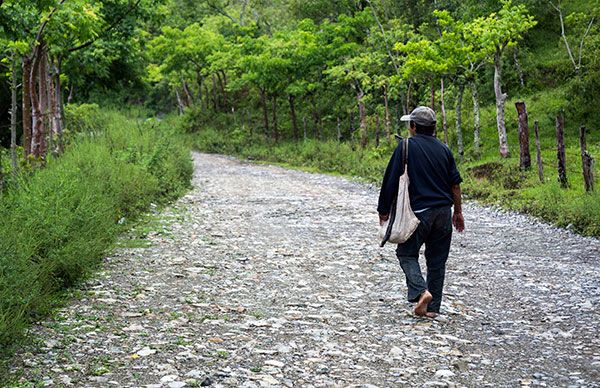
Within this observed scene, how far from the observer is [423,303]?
→ 731 cm

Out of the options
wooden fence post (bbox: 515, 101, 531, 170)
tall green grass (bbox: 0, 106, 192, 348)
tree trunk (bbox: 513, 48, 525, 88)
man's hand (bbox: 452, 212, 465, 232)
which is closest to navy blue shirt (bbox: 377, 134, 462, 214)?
man's hand (bbox: 452, 212, 465, 232)

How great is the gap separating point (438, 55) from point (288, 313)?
75.0 feet

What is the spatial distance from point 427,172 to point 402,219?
2.01ft

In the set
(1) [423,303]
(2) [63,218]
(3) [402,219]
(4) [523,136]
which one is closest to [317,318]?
(1) [423,303]

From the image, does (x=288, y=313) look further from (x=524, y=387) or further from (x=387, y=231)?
(x=524, y=387)

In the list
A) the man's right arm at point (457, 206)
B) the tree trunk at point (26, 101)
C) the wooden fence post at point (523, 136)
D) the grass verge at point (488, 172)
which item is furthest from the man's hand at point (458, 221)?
the wooden fence post at point (523, 136)

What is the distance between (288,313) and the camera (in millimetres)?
7719

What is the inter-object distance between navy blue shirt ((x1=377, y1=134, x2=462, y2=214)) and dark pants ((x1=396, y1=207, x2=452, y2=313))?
145mm

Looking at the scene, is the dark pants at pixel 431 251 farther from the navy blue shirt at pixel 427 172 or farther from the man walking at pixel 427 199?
the navy blue shirt at pixel 427 172

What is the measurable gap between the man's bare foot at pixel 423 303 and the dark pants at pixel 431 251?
0.59 ft

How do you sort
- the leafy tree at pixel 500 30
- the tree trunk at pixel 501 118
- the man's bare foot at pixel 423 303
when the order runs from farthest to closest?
the tree trunk at pixel 501 118
the leafy tree at pixel 500 30
the man's bare foot at pixel 423 303

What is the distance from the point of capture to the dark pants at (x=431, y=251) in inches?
291

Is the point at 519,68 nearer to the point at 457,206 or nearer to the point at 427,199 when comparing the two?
the point at 457,206

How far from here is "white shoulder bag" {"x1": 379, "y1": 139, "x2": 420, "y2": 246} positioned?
7.34 metres
